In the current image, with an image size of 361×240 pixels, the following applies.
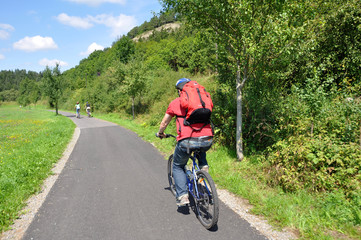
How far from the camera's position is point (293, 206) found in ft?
10.8

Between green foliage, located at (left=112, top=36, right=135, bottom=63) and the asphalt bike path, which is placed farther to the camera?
green foliage, located at (left=112, top=36, right=135, bottom=63)

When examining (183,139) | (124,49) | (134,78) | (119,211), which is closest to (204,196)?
(183,139)

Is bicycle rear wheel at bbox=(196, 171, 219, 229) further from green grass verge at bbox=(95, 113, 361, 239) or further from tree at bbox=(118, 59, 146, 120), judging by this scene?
tree at bbox=(118, 59, 146, 120)

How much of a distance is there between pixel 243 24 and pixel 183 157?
330 centimetres

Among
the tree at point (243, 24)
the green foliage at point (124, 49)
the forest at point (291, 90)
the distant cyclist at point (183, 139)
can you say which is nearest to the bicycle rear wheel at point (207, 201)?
the distant cyclist at point (183, 139)

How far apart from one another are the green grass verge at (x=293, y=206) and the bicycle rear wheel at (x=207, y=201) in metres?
0.85

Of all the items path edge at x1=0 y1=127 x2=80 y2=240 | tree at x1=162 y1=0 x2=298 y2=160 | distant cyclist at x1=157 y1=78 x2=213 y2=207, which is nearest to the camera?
path edge at x1=0 y1=127 x2=80 y2=240

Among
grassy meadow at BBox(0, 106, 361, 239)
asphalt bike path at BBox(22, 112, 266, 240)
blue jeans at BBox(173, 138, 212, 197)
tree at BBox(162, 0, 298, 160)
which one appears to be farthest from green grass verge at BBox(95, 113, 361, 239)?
blue jeans at BBox(173, 138, 212, 197)

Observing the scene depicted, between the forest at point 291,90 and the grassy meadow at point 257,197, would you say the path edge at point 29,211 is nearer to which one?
the grassy meadow at point 257,197

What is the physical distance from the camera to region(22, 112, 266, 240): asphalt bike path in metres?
2.94

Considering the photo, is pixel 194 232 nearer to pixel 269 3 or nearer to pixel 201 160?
pixel 201 160

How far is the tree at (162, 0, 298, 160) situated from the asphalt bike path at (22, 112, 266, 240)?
2.59 m

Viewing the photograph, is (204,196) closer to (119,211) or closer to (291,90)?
(119,211)

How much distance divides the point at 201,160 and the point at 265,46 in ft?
9.75
